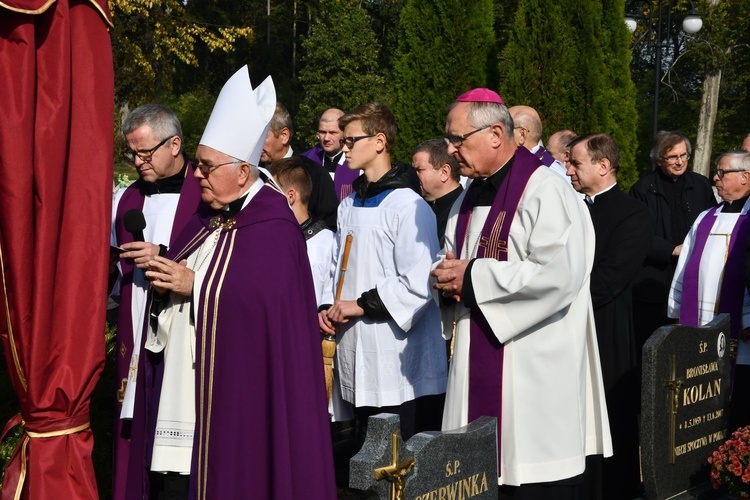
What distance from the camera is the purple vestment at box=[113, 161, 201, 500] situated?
4875 millimetres

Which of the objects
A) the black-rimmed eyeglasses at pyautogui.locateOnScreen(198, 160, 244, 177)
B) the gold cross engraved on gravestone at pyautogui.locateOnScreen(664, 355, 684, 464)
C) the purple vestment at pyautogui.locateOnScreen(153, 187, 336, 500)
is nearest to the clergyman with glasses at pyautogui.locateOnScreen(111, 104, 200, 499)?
the black-rimmed eyeglasses at pyautogui.locateOnScreen(198, 160, 244, 177)

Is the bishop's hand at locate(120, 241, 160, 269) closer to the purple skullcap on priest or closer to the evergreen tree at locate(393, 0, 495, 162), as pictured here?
the purple skullcap on priest

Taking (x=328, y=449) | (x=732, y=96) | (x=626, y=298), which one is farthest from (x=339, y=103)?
(x=328, y=449)

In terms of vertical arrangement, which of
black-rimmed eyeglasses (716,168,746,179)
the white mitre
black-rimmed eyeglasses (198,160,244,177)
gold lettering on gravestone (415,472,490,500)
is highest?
black-rimmed eyeglasses (716,168,746,179)

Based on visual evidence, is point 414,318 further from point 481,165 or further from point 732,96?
point 732,96

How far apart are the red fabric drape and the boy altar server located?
2.63 metres

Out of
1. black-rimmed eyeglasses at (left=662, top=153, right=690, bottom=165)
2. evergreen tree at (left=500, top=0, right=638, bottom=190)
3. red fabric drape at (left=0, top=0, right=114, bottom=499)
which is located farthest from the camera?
evergreen tree at (left=500, top=0, right=638, bottom=190)

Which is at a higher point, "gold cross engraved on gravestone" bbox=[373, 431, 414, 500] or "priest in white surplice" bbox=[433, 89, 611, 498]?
"priest in white surplice" bbox=[433, 89, 611, 498]

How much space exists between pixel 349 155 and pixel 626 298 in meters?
1.96

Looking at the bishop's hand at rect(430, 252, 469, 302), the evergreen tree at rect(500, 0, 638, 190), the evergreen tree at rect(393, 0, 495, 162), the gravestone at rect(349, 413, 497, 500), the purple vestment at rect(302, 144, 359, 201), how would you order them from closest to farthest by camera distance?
the gravestone at rect(349, 413, 497, 500)
the bishop's hand at rect(430, 252, 469, 302)
the purple vestment at rect(302, 144, 359, 201)
the evergreen tree at rect(500, 0, 638, 190)
the evergreen tree at rect(393, 0, 495, 162)

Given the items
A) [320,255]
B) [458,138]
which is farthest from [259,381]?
[320,255]

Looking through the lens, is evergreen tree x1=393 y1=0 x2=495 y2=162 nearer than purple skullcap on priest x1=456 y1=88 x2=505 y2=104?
No

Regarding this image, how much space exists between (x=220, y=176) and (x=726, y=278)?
4120 mm

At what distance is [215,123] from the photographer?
13.9ft
